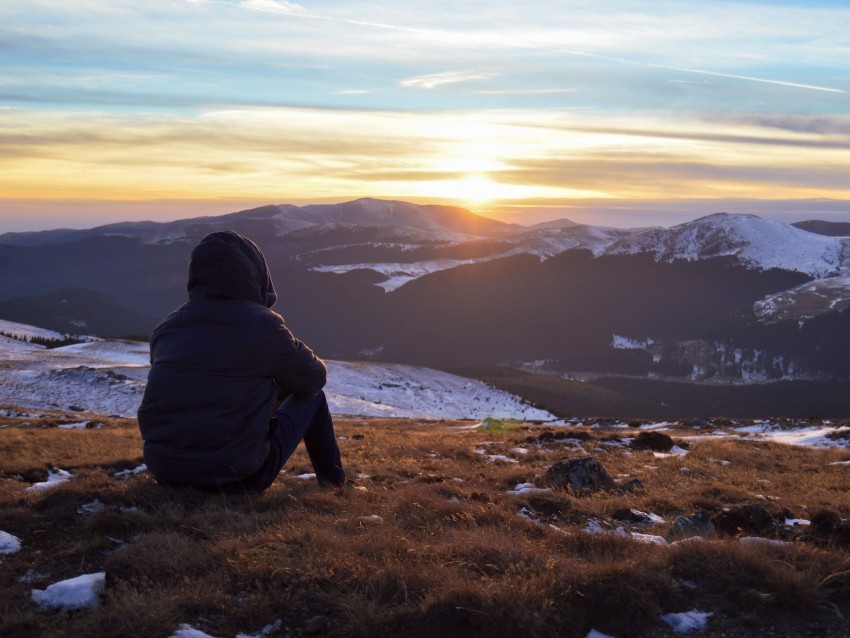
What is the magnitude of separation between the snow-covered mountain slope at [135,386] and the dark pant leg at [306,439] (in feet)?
132

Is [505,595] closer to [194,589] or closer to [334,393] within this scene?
[194,589]

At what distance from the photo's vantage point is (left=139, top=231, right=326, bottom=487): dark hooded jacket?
6.88m

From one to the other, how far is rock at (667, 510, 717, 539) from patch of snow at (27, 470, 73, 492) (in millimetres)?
7320

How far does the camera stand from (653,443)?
63.3 feet

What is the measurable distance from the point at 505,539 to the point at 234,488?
3.38m

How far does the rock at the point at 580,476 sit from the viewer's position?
10359 millimetres

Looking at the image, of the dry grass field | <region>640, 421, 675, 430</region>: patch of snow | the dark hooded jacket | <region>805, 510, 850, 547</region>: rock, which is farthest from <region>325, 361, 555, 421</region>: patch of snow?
<region>805, 510, 850, 547</region>: rock

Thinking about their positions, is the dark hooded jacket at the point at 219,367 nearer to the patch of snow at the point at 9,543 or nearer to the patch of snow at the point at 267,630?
the patch of snow at the point at 9,543

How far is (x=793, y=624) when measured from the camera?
197 inches

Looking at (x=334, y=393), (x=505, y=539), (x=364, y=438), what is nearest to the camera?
(x=505, y=539)

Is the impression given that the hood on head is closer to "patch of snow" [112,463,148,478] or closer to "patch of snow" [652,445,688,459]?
"patch of snow" [112,463,148,478]

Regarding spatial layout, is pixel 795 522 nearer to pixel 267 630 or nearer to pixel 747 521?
pixel 747 521

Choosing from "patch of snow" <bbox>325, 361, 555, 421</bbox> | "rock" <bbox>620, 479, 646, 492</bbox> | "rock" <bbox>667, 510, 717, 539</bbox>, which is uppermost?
"rock" <bbox>667, 510, 717, 539</bbox>

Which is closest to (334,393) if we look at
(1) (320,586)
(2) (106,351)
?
(2) (106,351)
